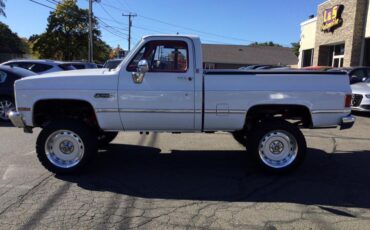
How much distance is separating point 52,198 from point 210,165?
2.66m

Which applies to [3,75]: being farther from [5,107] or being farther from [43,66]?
[43,66]

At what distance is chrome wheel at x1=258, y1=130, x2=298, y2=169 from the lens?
5961 mm

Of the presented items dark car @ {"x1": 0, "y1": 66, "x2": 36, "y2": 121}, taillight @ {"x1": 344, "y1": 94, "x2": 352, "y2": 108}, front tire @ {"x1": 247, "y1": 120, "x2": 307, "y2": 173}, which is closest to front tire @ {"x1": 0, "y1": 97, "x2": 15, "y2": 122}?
dark car @ {"x1": 0, "y1": 66, "x2": 36, "y2": 121}

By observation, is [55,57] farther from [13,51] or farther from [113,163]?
[113,163]

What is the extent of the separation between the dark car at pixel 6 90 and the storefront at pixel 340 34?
2071cm

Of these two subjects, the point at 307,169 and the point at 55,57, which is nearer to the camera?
the point at 307,169

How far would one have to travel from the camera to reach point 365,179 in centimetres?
582

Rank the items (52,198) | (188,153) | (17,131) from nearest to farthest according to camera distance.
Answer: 1. (52,198)
2. (188,153)
3. (17,131)

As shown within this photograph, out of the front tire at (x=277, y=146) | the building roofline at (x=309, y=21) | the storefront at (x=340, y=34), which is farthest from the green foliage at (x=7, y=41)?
the front tire at (x=277, y=146)

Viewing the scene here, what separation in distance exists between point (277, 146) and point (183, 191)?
67.6 inches

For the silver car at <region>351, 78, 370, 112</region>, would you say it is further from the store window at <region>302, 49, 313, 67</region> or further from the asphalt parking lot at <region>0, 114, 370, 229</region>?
the store window at <region>302, 49, 313, 67</region>

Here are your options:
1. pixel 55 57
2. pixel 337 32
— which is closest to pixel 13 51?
pixel 55 57

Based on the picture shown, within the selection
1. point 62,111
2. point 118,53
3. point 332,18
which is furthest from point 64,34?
point 62,111

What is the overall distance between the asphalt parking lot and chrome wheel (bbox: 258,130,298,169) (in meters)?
0.24
